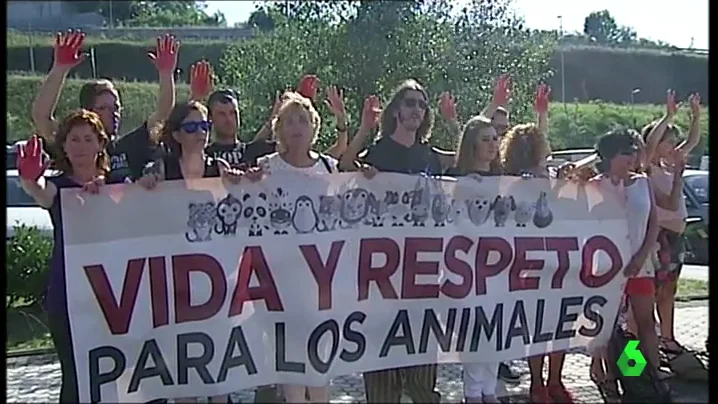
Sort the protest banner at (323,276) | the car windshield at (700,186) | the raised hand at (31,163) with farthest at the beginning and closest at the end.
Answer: the car windshield at (700,186), the protest banner at (323,276), the raised hand at (31,163)

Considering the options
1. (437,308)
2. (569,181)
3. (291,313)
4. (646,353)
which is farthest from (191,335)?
(646,353)

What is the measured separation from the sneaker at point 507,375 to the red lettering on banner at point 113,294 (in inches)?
62.6

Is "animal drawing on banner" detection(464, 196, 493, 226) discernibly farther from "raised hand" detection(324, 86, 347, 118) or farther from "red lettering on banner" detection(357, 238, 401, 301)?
"raised hand" detection(324, 86, 347, 118)

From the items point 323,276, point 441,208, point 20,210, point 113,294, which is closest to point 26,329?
point 20,210

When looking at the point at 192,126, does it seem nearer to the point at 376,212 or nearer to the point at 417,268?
A: the point at 376,212

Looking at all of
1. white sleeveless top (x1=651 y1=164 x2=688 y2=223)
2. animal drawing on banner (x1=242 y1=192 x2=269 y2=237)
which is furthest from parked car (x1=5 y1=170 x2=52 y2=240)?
white sleeveless top (x1=651 y1=164 x2=688 y2=223)

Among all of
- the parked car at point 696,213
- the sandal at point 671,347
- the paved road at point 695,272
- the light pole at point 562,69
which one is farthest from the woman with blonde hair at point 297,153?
the paved road at point 695,272

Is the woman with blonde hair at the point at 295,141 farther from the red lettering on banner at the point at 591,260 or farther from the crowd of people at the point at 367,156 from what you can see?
the red lettering on banner at the point at 591,260

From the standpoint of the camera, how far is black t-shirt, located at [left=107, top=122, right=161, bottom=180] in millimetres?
3793

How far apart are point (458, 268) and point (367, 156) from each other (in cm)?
61

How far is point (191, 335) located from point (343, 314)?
614 millimetres

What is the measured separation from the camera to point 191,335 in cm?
371

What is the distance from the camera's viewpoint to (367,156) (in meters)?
4.04

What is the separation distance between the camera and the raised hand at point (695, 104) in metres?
4.82
